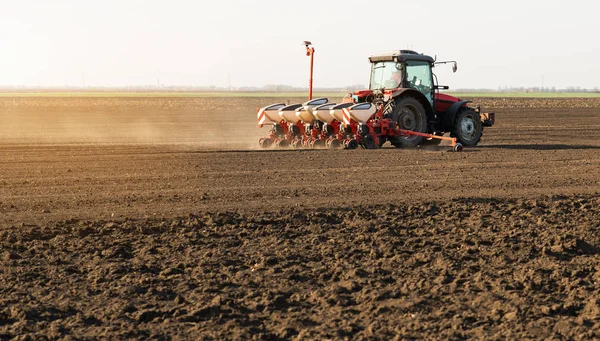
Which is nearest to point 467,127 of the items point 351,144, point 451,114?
point 451,114

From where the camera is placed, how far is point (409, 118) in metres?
18.8

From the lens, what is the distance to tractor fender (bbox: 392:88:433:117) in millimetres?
18447

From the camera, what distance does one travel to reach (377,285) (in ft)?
23.1

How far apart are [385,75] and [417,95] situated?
3.04 ft

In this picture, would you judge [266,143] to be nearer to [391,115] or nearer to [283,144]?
[283,144]

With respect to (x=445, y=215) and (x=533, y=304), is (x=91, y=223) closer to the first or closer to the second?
(x=445, y=215)

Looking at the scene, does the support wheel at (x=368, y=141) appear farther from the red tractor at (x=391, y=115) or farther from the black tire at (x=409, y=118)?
the black tire at (x=409, y=118)

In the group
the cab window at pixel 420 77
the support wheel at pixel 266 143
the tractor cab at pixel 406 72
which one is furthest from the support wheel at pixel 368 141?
the support wheel at pixel 266 143

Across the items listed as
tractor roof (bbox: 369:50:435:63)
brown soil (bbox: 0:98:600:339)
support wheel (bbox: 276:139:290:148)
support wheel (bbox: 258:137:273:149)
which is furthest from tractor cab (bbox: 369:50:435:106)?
brown soil (bbox: 0:98:600:339)

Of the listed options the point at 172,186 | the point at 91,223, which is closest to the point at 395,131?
the point at 172,186

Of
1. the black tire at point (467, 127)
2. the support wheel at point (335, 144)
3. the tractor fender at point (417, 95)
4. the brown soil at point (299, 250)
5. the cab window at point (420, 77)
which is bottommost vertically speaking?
the brown soil at point (299, 250)

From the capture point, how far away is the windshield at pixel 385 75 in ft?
61.9

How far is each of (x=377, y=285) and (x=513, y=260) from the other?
1.59 metres

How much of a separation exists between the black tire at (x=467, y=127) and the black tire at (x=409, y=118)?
0.87 meters
